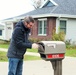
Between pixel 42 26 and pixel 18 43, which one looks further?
pixel 42 26

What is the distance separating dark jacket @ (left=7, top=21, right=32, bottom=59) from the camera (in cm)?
617

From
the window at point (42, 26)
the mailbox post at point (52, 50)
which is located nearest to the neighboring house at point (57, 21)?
the window at point (42, 26)

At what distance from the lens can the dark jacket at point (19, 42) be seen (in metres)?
6.17

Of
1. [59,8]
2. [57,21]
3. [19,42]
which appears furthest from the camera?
[59,8]

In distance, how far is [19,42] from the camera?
615cm

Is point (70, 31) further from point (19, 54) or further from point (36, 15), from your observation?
point (19, 54)

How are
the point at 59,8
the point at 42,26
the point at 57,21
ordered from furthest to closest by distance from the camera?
1. the point at 42,26
2. the point at 59,8
3. the point at 57,21

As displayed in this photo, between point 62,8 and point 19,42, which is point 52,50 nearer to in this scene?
point 19,42

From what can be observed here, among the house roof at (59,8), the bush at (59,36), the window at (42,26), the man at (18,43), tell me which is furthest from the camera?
the window at (42,26)

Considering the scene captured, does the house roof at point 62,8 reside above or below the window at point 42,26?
above

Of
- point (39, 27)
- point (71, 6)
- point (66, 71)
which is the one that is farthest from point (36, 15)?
point (66, 71)

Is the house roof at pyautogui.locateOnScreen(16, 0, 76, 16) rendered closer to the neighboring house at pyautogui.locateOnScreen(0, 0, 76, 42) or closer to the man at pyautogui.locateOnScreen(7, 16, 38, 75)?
the neighboring house at pyautogui.locateOnScreen(0, 0, 76, 42)

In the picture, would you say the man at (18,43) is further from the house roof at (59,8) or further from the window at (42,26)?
the window at (42,26)

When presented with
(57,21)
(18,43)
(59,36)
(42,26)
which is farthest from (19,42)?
(42,26)
